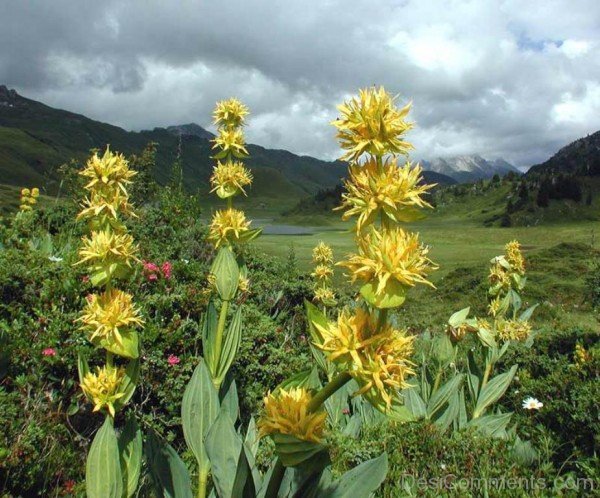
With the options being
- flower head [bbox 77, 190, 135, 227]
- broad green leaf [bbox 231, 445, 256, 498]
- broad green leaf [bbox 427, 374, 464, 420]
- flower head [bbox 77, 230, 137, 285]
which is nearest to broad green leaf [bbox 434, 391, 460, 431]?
broad green leaf [bbox 427, 374, 464, 420]

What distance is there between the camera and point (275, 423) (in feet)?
6.71

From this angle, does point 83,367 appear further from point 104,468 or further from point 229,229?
point 229,229

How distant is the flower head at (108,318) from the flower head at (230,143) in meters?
2.11

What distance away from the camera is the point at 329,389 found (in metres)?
1.88

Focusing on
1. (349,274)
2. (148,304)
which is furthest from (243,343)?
(349,274)

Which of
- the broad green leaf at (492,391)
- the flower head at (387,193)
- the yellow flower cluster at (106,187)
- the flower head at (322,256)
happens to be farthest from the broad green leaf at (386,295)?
the flower head at (322,256)

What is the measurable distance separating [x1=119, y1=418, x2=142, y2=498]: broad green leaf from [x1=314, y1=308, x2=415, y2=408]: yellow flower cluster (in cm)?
173

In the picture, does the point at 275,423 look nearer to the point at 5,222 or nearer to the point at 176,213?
the point at 176,213

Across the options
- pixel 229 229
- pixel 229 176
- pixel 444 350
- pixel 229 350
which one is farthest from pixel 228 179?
pixel 444 350

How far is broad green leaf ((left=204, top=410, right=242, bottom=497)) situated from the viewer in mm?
2803

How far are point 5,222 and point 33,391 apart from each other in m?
8.48

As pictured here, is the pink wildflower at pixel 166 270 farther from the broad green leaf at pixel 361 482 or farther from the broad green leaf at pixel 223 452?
the broad green leaf at pixel 361 482

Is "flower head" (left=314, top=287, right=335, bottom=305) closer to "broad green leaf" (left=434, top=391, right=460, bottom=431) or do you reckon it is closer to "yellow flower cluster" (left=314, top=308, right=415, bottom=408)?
"broad green leaf" (left=434, top=391, right=460, bottom=431)

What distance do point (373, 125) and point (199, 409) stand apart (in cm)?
245
